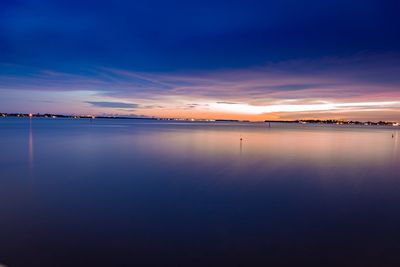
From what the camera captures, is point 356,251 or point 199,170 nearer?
point 356,251

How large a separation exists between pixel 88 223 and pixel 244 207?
487 centimetres

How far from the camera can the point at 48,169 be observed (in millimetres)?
17000

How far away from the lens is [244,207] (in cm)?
1033

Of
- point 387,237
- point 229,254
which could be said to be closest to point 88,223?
point 229,254

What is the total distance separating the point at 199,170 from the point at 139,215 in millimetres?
8770

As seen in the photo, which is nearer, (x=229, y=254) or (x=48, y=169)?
(x=229, y=254)

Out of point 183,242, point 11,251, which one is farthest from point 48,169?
point 183,242

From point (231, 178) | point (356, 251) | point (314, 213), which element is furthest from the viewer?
point (231, 178)

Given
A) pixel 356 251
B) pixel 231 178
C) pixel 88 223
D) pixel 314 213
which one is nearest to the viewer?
pixel 356 251

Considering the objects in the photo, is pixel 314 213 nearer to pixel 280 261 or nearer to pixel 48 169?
pixel 280 261

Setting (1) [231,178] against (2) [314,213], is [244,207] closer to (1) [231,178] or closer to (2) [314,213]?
(2) [314,213]

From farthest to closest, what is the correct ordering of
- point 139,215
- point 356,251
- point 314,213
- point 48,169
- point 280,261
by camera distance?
point 48,169 < point 314,213 < point 139,215 < point 356,251 < point 280,261

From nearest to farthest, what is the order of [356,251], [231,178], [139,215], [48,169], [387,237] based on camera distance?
[356,251] < [387,237] < [139,215] < [231,178] < [48,169]

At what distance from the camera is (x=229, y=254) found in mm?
6789
